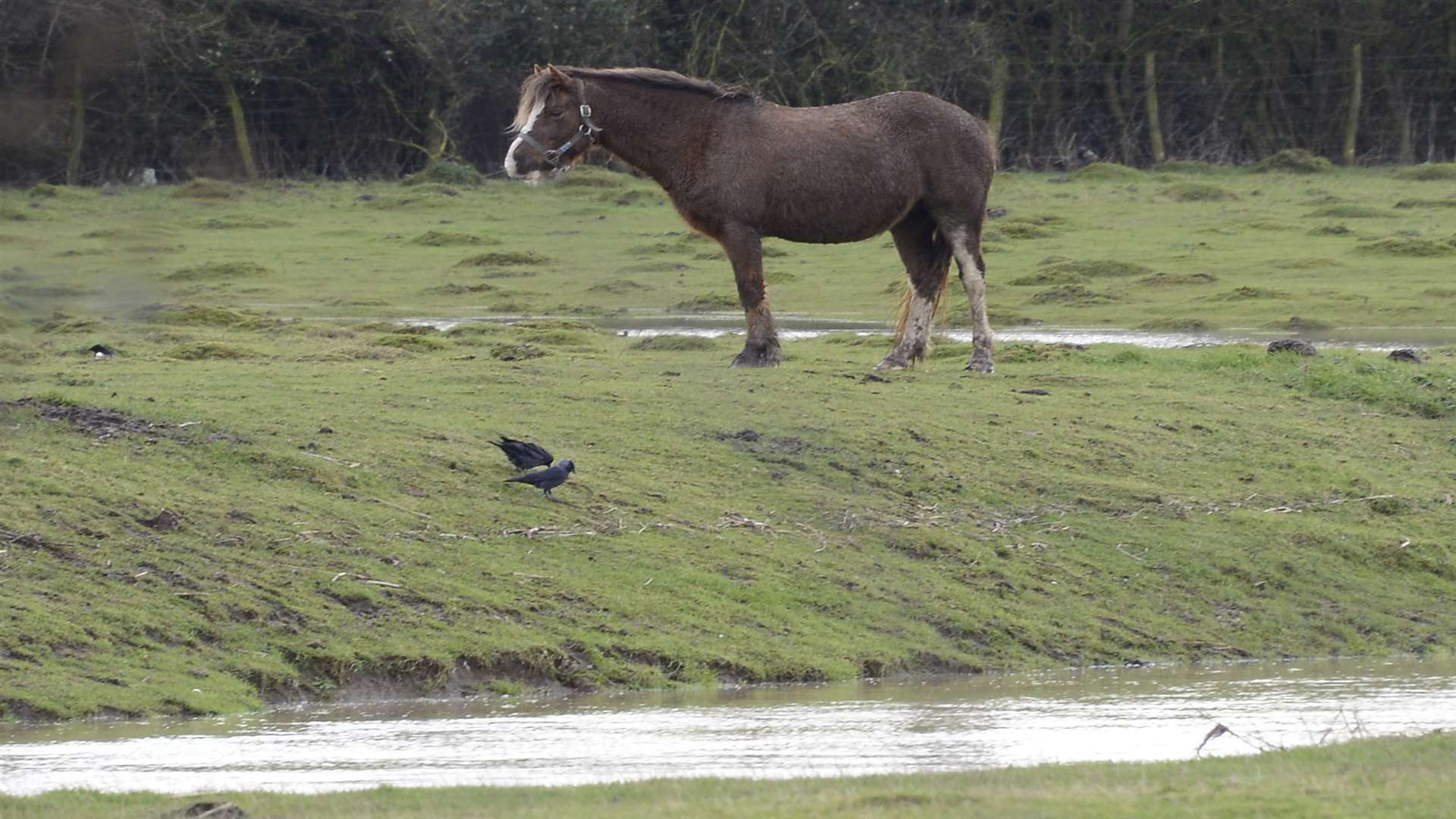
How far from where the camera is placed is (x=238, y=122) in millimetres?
26547

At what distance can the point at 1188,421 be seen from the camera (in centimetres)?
1484

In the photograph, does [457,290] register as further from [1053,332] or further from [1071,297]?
[1053,332]

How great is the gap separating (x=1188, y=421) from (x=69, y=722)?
8729 millimetres

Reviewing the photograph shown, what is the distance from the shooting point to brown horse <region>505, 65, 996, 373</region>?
49.2 feet

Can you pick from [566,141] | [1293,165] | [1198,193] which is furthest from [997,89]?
[566,141]

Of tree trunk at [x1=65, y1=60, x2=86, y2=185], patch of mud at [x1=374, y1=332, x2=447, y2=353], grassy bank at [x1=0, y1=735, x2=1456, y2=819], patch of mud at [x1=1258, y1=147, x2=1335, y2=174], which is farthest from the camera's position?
patch of mud at [x1=1258, y1=147, x2=1335, y2=174]

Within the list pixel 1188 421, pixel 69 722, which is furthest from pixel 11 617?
pixel 1188 421

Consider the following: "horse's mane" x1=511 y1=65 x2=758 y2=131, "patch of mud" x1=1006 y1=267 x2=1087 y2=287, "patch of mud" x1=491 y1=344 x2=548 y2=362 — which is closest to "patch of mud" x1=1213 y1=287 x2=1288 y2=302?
"patch of mud" x1=1006 y1=267 x2=1087 y2=287

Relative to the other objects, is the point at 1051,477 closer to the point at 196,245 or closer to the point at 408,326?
the point at 408,326

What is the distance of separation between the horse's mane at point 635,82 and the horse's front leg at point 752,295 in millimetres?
971

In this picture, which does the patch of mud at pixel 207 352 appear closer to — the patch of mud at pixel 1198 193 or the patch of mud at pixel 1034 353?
the patch of mud at pixel 1034 353

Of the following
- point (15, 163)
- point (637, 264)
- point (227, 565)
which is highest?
point (15, 163)

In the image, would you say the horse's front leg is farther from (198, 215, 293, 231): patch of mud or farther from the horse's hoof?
(198, 215, 293, 231): patch of mud

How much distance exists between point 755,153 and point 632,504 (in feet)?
13.2
